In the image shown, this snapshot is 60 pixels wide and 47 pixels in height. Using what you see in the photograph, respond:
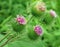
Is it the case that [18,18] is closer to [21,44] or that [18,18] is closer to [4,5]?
[21,44]

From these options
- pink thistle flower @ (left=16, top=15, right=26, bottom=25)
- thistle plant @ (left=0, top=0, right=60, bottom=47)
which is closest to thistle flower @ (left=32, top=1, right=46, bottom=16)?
thistle plant @ (left=0, top=0, right=60, bottom=47)

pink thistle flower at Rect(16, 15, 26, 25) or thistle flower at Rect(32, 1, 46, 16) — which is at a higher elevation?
thistle flower at Rect(32, 1, 46, 16)

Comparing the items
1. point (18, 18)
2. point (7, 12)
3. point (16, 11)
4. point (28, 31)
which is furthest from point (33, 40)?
point (7, 12)

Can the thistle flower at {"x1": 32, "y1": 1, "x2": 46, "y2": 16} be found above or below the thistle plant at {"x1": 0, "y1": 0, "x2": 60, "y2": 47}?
above

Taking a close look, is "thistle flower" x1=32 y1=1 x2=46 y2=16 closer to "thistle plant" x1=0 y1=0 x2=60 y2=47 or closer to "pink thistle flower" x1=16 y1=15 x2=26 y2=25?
"thistle plant" x1=0 y1=0 x2=60 y2=47

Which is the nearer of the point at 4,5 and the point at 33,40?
the point at 33,40

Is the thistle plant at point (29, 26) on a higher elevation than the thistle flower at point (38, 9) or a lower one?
lower

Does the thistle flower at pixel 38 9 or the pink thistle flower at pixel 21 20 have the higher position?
the thistle flower at pixel 38 9

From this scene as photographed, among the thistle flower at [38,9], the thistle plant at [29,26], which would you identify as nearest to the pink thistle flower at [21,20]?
the thistle plant at [29,26]

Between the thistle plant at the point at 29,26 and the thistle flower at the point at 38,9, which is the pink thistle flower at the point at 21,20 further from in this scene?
the thistle flower at the point at 38,9

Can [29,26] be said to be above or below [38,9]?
below

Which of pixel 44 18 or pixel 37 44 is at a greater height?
pixel 44 18
